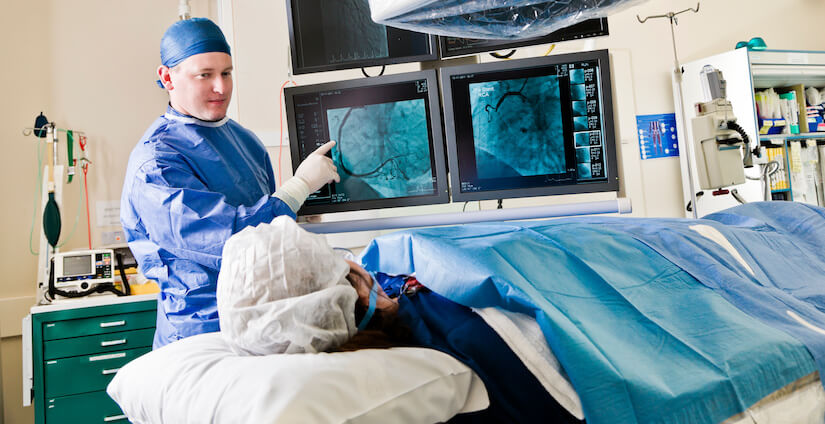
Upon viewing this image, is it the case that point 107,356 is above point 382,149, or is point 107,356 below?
below

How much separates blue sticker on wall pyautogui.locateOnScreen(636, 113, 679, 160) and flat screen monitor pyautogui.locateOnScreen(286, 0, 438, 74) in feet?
9.04

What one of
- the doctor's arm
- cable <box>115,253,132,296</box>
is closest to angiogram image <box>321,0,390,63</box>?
the doctor's arm

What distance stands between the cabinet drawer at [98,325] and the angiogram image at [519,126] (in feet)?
5.41

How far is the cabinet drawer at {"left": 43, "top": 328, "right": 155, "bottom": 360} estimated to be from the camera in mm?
2578

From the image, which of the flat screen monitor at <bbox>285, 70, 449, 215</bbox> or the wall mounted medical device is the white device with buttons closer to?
the flat screen monitor at <bbox>285, 70, 449, 215</bbox>

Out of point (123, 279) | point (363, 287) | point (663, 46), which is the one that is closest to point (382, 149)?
point (363, 287)

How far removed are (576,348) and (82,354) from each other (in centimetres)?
237

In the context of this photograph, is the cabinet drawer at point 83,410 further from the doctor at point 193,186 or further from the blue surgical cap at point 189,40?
the blue surgical cap at point 189,40

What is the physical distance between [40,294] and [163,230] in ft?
5.24

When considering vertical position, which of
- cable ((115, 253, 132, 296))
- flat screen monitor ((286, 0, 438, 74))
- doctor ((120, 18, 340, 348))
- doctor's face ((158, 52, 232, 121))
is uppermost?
flat screen monitor ((286, 0, 438, 74))

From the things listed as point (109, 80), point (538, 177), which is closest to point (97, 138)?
point (109, 80)

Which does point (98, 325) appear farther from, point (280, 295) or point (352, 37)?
point (280, 295)

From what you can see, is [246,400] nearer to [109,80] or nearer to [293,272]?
[293,272]

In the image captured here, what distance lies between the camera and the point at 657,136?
457 centimetres
